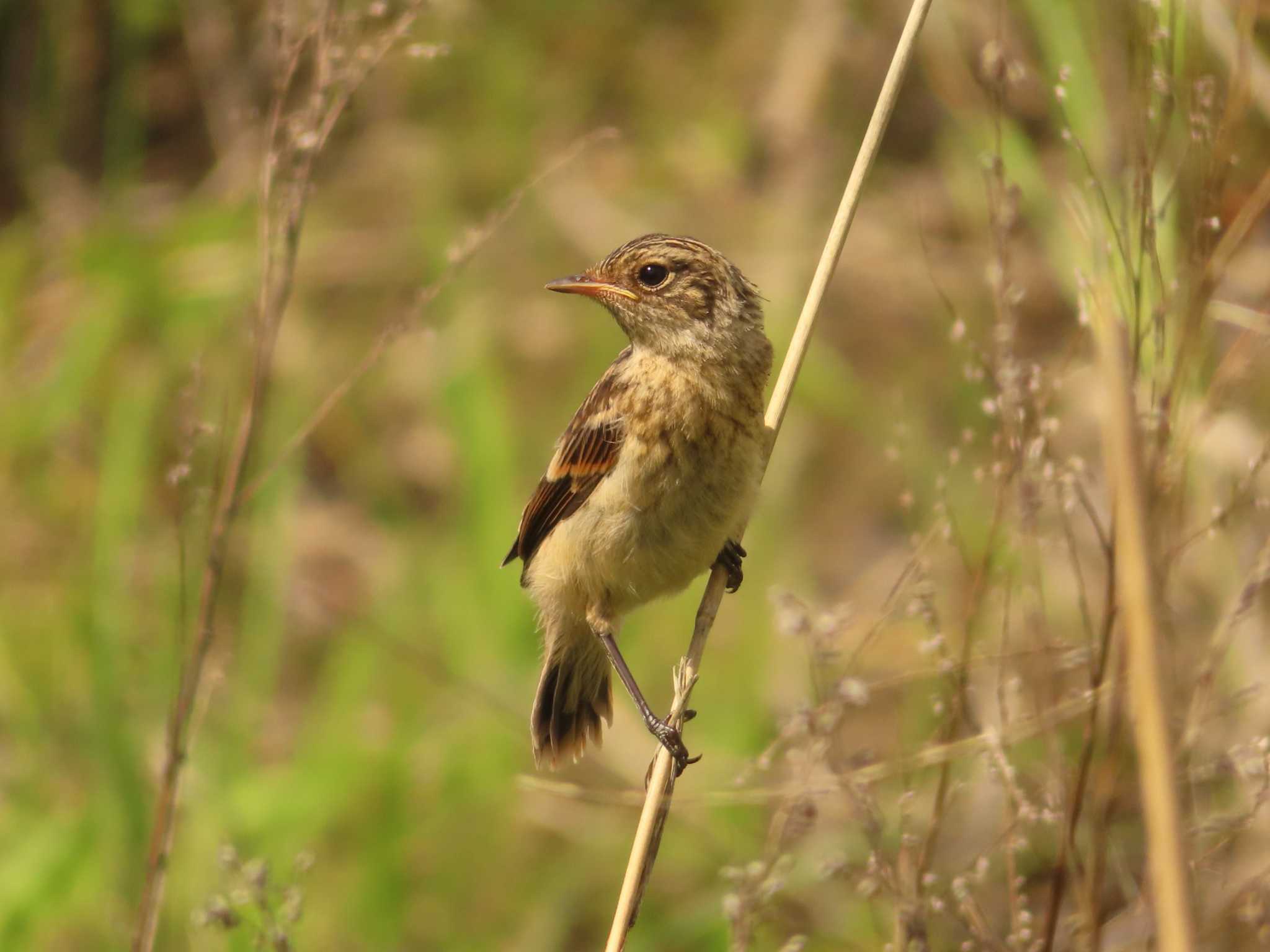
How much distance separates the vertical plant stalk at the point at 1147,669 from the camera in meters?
1.52

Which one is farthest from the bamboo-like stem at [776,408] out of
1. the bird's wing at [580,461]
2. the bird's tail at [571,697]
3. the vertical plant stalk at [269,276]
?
the bird's tail at [571,697]

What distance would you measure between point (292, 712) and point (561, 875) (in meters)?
2.04

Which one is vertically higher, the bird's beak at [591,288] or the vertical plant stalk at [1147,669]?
the bird's beak at [591,288]

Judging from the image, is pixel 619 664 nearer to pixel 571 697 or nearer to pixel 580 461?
pixel 571 697

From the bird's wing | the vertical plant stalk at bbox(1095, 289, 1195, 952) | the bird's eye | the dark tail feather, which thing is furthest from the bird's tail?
the vertical plant stalk at bbox(1095, 289, 1195, 952)

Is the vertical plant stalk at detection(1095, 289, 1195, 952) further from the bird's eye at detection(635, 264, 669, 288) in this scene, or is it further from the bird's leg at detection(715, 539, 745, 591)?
the bird's leg at detection(715, 539, 745, 591)

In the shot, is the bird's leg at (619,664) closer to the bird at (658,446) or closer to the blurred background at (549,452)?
the bird at (658,446)

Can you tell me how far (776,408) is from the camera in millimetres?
3166

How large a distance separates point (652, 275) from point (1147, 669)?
228cm

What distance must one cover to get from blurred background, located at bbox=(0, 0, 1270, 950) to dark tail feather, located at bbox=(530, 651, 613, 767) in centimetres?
36

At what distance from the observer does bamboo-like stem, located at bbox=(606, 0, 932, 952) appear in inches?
101

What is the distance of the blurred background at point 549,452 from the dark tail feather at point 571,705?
14.0 inches

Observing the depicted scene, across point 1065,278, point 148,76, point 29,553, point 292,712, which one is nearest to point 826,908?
point 1065,278

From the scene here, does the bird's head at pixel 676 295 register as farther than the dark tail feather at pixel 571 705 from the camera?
No
